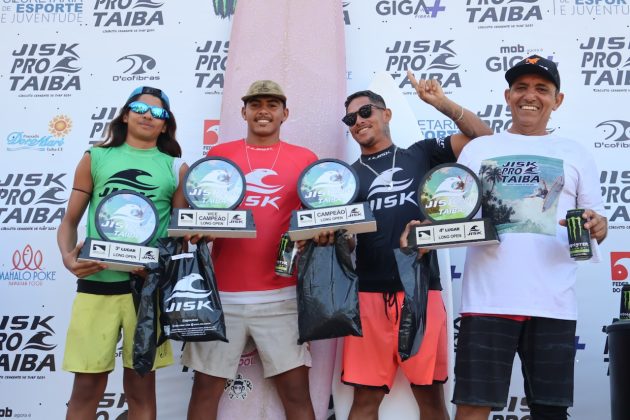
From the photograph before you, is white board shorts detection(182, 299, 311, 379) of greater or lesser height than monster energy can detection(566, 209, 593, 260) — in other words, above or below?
below

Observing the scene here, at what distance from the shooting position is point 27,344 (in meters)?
3.68

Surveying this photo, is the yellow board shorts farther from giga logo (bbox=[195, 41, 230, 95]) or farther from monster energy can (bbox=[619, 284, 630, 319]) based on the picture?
monster energy can (bbox=[619, 284, 630, 319])

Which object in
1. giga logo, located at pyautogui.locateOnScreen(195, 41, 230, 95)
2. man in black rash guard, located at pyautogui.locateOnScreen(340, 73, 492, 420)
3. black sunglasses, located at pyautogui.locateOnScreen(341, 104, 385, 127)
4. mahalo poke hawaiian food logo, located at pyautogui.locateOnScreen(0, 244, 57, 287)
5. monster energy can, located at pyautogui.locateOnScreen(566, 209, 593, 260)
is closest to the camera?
monster energy can, located at pyautogui.locateOnScreen(566, 209, 593, 260)

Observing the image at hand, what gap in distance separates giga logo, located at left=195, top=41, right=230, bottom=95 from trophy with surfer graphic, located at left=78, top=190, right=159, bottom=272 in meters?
1.45

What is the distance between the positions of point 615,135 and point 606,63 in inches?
16.6

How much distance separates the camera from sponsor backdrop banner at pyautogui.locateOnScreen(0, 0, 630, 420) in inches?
142

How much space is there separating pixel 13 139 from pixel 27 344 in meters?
1.20

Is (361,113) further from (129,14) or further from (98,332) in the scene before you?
(129,14)

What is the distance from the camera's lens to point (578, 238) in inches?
85.9

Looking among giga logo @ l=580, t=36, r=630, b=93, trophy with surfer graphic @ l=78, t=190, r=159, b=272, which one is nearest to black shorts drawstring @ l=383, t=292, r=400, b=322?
trophy with surfer graphic @ l=78, t=190, r=159, b=272

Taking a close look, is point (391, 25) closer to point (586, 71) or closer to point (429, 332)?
point (586, 71)

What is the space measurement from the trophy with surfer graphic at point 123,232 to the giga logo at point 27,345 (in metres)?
1.46

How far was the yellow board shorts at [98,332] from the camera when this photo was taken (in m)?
2.50

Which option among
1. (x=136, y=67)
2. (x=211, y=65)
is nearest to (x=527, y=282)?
(x=211, y=65)
